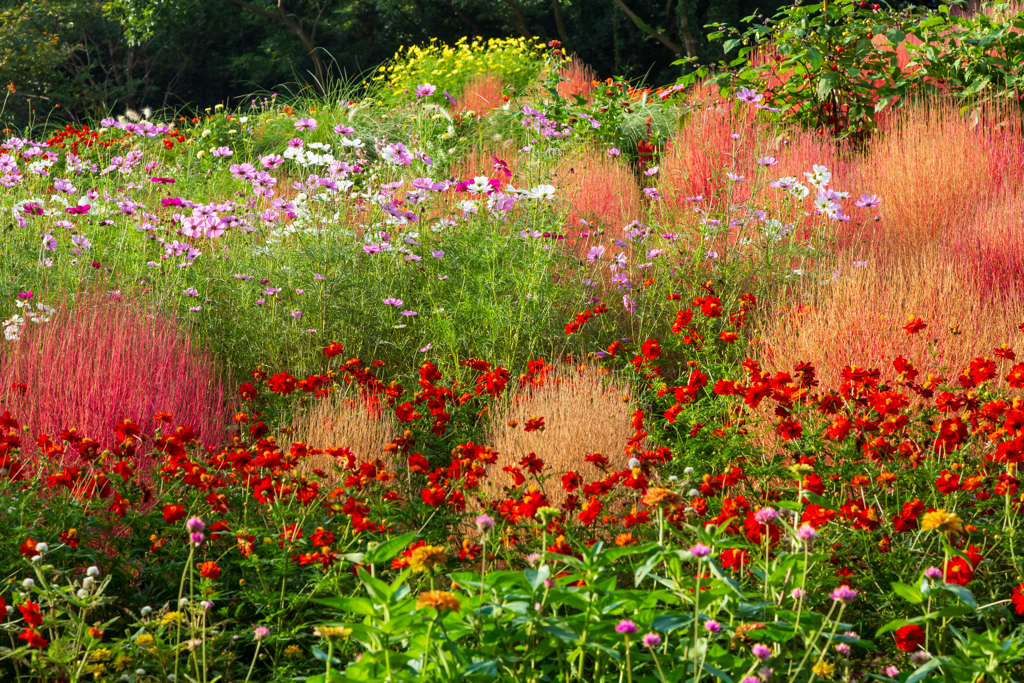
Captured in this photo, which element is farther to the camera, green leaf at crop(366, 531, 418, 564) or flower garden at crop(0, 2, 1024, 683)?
flower garden at crop(0, 2, 1024, 683)

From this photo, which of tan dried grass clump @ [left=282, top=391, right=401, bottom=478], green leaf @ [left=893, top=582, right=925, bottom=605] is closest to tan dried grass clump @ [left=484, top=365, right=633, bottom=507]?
tan dried grass clump @ [left=282, top=391, right=401, bottom=478]

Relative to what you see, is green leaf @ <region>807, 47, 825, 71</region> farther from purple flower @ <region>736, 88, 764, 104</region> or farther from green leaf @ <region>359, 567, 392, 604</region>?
green leaf @ <region>359, 567, 392, 604</region>

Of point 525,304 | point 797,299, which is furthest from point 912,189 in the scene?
point 525,304

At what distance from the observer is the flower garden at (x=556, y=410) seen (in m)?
1.67

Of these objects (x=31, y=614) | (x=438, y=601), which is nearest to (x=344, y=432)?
(x=31, y=614)

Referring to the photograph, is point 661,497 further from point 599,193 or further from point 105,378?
point 599,193

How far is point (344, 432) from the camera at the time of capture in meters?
3.11

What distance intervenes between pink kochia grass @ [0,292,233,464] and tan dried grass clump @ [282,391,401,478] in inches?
12.7

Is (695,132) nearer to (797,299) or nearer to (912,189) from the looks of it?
(912,189)

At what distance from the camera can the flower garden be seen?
167 centimetres

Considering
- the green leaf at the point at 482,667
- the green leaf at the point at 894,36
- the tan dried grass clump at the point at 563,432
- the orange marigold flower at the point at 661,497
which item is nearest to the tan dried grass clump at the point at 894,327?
the tan dried grass clump at the point at 563,432

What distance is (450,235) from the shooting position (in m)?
4.59

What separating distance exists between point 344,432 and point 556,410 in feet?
2.36

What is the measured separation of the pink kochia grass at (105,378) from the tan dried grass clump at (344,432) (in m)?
0.32
